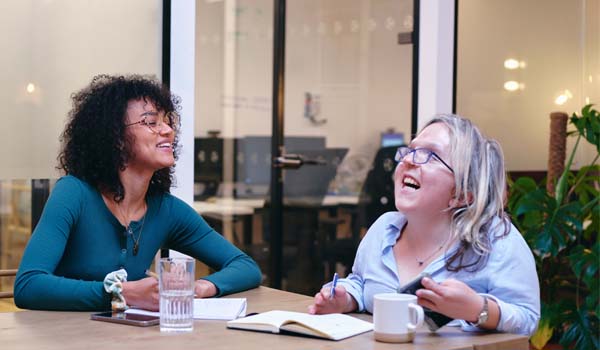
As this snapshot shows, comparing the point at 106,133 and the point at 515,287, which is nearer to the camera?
the point at 515,287

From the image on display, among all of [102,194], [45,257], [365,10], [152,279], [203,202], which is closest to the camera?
[152,279]

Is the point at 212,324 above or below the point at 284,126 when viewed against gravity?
below

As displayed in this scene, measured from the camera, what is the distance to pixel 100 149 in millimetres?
2561

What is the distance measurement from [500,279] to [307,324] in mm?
432

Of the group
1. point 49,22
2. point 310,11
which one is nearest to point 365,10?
point 310,11

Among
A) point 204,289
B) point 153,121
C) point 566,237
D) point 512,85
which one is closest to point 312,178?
point 512,85

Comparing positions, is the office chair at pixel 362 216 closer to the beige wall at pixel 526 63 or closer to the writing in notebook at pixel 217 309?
the beige wall at pixel 526 63

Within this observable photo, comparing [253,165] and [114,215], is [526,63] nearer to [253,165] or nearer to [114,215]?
[253,165]

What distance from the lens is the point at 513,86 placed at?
5180 mm

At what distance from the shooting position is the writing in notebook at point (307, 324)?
5.80 feet

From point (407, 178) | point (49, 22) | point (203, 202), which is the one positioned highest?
point (49, 22)

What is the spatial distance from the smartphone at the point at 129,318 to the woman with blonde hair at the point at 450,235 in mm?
361

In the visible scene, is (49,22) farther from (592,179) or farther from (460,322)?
(592,179)

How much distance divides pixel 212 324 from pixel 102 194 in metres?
0.72
